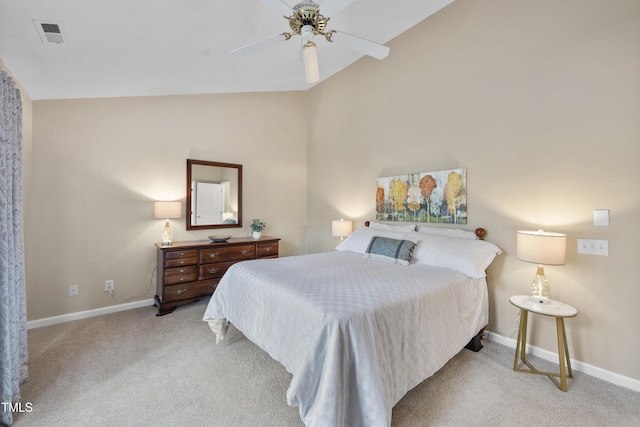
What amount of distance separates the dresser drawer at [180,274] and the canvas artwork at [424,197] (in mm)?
2453

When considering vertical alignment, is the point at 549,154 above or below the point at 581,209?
above

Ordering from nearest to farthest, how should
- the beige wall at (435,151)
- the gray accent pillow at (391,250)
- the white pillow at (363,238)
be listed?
the beige wall at (435,151), the gray accent pillow at (391,250), the white pillow at (363,238)

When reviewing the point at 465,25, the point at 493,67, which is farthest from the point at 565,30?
the point at 465,25

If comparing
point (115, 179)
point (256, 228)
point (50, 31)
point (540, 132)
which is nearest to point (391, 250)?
point (540, 132)

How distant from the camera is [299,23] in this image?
1944mm

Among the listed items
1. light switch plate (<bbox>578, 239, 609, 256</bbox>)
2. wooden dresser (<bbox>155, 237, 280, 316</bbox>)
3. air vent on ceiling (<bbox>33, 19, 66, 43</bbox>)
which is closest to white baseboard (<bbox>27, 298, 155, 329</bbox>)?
wooden dresser (<bbox>155, 237, 280, 316</bbox>)

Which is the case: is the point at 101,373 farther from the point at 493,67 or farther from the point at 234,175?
the point at 493,67

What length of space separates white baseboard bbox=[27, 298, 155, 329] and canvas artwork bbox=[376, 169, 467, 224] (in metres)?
3.27

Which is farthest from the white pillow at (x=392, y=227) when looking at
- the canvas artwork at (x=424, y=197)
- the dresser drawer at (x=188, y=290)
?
the dresser drawer at (x=188, y=290)

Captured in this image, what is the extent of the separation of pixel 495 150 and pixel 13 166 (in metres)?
3.81

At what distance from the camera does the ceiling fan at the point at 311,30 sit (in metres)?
1.79

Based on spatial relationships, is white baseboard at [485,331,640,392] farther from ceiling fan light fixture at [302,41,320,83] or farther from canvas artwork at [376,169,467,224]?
ceiling fan light fixture at [302,41,320,83]

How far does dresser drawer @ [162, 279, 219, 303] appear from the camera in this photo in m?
3.18

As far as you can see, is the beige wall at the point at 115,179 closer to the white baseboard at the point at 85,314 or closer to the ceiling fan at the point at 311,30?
the white baseboard at the point at 85,314
